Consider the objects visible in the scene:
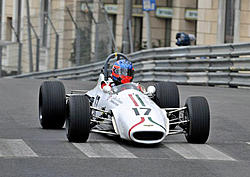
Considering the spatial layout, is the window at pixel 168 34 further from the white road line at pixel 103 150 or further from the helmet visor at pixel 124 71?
the white road line at pixel 103 150

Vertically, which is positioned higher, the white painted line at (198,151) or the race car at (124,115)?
the race car at (124,115)

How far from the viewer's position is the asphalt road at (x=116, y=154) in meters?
8.69

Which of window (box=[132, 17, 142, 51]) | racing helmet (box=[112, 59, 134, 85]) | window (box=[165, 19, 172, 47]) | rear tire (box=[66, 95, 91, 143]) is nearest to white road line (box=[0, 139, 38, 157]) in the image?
rear tire (box=[66, 95, 91, 143])

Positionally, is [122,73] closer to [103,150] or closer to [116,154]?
[103,150]

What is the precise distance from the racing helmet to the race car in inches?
11.2

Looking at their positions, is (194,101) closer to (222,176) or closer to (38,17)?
(222,176)

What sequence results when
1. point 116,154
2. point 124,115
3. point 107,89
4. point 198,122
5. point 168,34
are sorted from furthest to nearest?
1. point 168,34
2. point 107,89
3. point 198,122
4. point 124,115
5. point 116,154

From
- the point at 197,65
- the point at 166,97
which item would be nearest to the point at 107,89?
the point at 166,97

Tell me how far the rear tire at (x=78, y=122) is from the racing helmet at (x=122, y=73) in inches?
60.4

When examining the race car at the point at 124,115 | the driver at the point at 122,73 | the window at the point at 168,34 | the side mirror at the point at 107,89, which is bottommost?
the window at the point at 168,34

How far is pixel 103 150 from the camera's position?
995cm

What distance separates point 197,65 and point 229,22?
20.0 feet

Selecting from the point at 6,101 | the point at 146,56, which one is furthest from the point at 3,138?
the point at 146,56

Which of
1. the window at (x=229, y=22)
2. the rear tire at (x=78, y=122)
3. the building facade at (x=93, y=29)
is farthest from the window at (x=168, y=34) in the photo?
the rear tire at (x=78, y=122)
